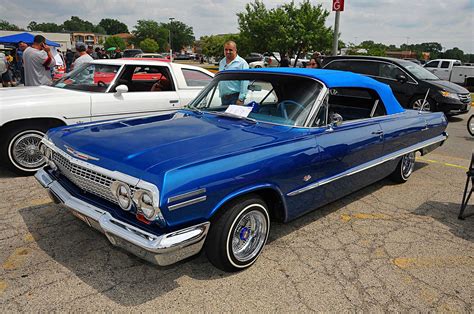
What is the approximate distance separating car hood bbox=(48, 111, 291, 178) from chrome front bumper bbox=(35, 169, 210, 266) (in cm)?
36

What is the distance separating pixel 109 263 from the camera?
3012 millimetres

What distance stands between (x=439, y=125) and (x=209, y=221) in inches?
169

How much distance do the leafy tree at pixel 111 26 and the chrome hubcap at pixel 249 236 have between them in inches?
7673

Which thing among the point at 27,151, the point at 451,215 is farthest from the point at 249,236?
the point at 27,151

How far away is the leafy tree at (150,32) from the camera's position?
407ft

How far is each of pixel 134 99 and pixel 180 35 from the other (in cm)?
13247

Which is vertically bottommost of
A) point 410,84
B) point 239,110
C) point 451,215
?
point 451,215

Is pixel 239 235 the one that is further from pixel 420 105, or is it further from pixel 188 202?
pixel 420 105

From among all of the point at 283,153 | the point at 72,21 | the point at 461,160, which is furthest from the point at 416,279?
the point at 72,21

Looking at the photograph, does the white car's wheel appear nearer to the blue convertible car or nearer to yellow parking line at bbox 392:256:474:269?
the blue convertible car

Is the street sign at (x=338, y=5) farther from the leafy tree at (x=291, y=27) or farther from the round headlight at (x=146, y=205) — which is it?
the leafy tree at (x=291, y=27)

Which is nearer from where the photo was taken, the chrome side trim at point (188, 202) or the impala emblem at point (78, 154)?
the chrome side trim at point (188, 202)

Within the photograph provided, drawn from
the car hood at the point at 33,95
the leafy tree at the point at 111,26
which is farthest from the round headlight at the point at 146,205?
the leafy tree at the point at 111,26

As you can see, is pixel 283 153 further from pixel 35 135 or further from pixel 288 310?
pixel 35 135
